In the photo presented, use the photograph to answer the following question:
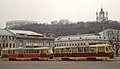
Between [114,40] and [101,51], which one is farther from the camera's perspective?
[114,40]

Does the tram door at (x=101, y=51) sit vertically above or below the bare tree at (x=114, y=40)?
below

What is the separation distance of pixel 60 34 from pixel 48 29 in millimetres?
8966

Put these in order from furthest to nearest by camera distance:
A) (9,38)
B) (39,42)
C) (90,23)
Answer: (90,23), (39,42), (9,38)

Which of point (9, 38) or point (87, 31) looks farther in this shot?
point (87, 31)

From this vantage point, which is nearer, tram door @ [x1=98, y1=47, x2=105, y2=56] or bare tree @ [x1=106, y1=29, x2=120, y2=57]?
tram door @ [x1=98, y1=47, x2=105, y2=56]

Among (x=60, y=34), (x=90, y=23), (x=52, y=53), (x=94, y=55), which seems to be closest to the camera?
(x=94, y=55)

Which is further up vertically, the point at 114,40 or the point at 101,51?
the point at 114,40

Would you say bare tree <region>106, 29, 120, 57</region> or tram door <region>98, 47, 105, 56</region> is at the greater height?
bare tree <region>106, 29, 120, 57</region>

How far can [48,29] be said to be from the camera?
136 metres

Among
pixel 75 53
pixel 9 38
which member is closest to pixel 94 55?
pixel 75 53

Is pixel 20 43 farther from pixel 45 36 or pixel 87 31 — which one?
pixel 87 31

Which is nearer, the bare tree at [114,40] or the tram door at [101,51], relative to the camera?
the tram door at [101,51]

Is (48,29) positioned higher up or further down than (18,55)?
higher up

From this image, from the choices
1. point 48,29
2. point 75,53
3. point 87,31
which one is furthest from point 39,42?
point 75,53
